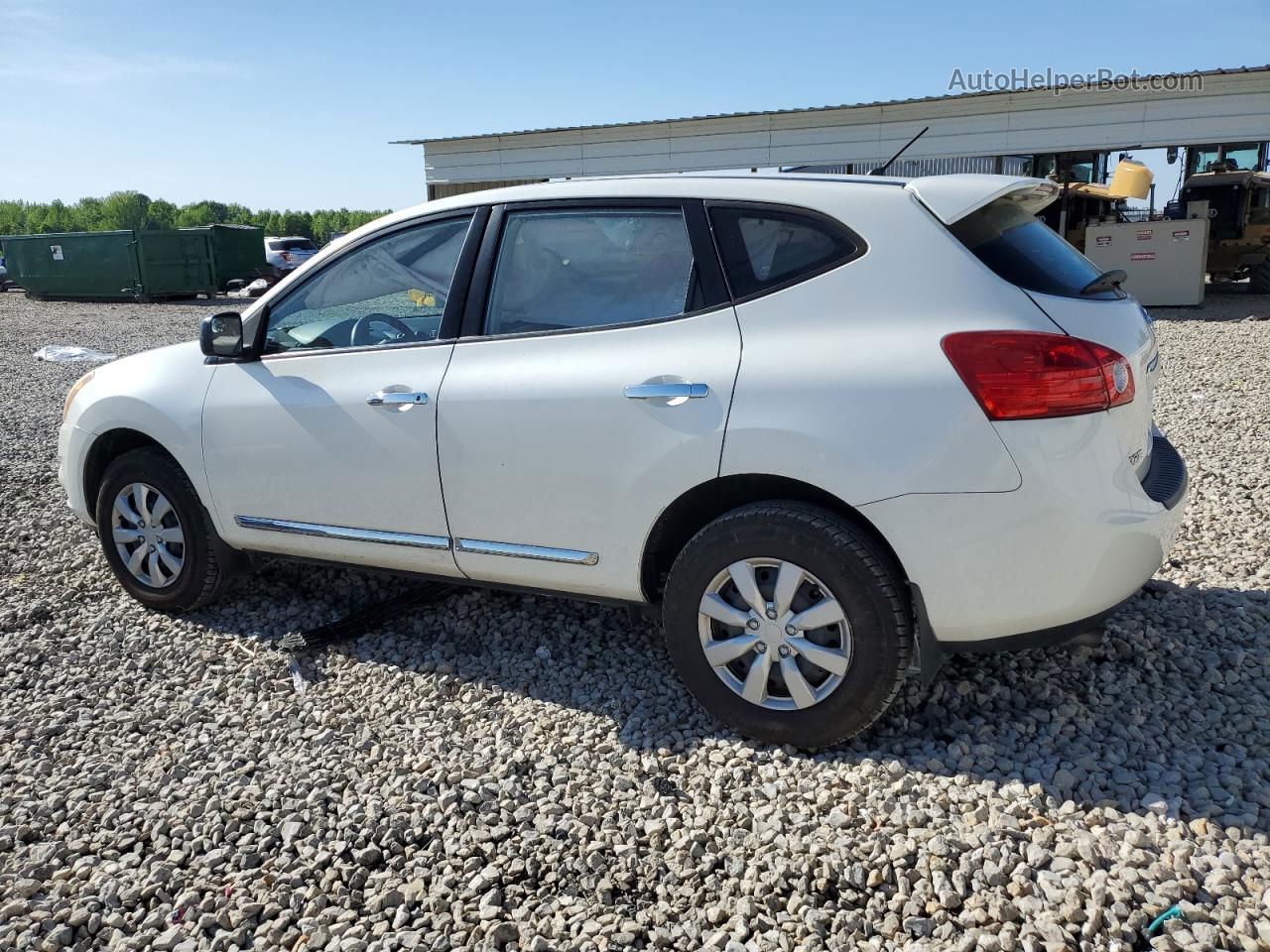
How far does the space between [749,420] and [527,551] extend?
1003mm

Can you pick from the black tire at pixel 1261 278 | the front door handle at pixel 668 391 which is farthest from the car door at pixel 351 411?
the black tire at pixel 1261 278

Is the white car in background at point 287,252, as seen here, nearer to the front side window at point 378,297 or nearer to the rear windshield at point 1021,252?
the front side window at point 378,297

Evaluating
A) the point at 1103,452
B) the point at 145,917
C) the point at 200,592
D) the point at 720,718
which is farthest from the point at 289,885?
the point at 1103,452

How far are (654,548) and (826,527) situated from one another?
645mm

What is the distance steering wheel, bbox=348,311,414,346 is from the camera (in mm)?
3973

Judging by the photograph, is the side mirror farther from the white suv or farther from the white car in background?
the white car in background

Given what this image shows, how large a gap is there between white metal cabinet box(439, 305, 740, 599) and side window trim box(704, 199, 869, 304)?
13 centimetres

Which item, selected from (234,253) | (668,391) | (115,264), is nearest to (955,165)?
(234,253)

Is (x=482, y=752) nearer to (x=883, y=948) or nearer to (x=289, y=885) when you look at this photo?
(x=289, y=885)

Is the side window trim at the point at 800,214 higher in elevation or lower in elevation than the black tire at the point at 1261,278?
higher

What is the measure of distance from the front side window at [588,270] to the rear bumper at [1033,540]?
1070 mm

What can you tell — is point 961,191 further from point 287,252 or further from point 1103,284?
point 287,252

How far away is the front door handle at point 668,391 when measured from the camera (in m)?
3.12

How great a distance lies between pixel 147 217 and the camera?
63719 millimetres
